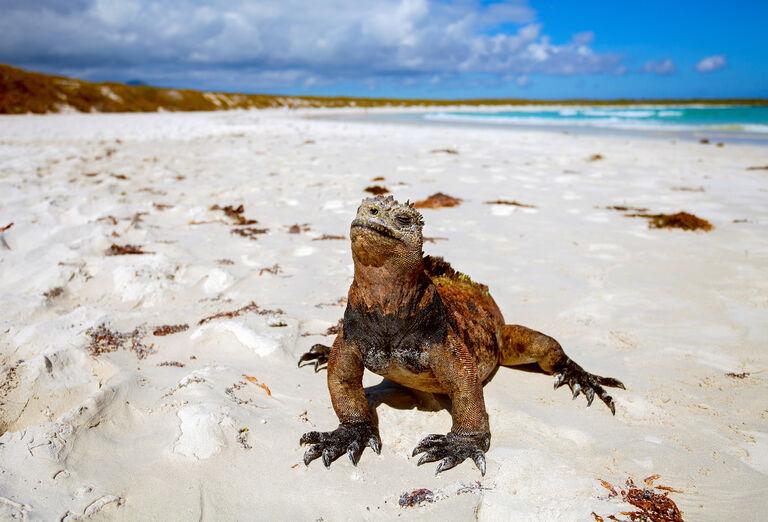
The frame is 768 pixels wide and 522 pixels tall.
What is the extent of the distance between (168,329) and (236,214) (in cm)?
375

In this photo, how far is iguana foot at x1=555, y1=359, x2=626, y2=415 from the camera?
315cm

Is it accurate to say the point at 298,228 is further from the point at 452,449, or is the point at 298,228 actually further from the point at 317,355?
the point at 452,449

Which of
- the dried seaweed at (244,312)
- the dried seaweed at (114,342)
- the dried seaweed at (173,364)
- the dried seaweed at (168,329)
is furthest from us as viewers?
the dried seaweed at (244,312)

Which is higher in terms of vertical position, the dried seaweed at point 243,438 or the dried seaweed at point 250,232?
the dried seaweed at point 243,438

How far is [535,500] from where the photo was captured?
7.44ft

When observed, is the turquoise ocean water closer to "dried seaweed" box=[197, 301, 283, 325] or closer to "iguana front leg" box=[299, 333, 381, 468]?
"dried seaweed" box=[197, 301, 283, 325]

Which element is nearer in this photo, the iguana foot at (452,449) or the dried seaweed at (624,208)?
the iguana foot at (452,449)

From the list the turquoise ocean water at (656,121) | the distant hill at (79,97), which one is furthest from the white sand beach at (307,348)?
the distant hill at (79,97)

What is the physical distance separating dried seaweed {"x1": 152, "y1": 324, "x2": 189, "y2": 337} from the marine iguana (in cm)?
173

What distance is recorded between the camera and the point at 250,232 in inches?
265

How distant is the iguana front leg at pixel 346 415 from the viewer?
2.57 meters

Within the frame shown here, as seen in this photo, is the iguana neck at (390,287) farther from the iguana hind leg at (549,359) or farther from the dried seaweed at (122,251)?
the dried seaweed at (122,251)

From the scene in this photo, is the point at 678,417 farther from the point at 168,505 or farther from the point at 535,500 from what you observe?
the point at 168,505

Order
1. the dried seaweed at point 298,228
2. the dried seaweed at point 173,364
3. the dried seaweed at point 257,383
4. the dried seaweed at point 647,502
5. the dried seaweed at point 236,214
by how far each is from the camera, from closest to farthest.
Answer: the dried seaweed at point 647,502, the dried seaweed at point 257,383, the dried seaweed at point 173,364, the dried seaweed at point 298,228, the dried seaweed at point 236,214
